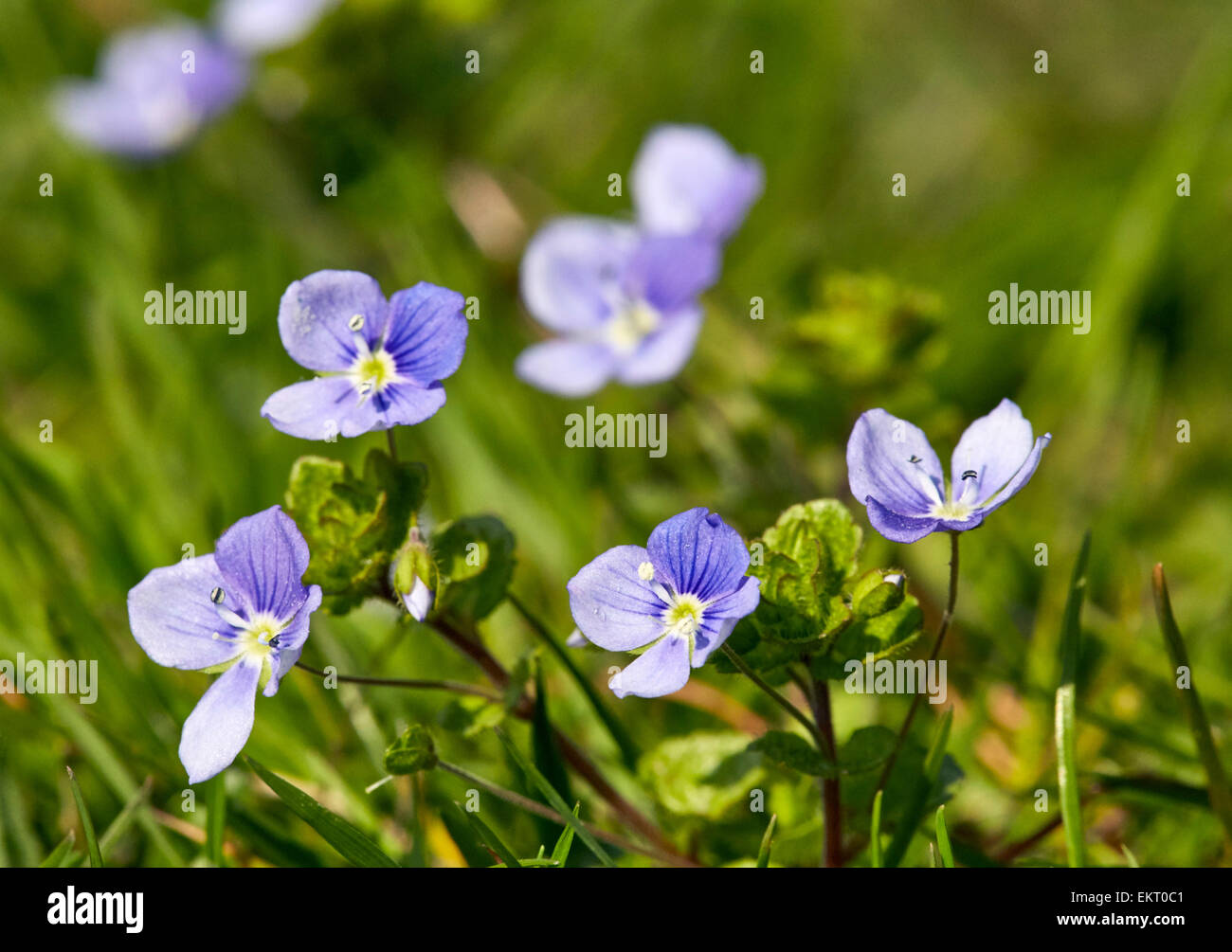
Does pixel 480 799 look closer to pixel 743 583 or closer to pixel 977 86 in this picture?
pixel 743 583

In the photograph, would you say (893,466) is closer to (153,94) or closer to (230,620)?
(230,620)

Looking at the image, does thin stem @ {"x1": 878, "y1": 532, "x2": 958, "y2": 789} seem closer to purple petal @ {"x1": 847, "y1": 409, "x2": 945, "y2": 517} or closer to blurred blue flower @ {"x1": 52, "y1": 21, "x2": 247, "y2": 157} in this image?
purple petal @ {"x1": 847, "y1": 409, "x2": 945, "y2": 517}

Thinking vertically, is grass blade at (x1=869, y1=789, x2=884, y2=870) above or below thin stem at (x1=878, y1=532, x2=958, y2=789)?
below

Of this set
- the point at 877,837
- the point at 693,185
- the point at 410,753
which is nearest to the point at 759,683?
the point at 877,837

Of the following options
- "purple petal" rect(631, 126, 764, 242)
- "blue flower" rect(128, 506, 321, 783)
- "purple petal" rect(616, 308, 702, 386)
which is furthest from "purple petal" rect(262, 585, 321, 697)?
"purple petal" rect(631, 126, 764, 242)

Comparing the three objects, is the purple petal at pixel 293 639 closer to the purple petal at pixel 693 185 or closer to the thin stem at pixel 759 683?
the thin stem at pixel 759 683

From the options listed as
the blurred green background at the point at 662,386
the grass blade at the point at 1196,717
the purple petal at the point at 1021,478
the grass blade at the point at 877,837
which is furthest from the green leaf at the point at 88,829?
the grass blade at the point at 1196,717
